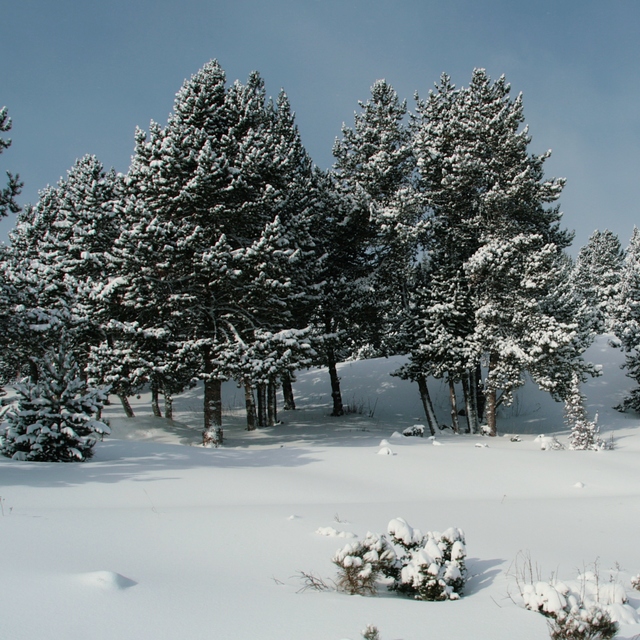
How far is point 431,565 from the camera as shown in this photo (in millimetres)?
3936

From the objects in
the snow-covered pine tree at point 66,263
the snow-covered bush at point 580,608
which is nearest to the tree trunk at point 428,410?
the snow-covered pine tree at point 66,263

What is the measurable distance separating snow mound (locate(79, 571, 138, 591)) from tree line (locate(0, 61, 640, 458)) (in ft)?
26.4

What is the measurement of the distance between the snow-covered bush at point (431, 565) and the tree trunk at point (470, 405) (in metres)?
17.2

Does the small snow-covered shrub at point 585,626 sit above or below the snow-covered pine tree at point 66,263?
below

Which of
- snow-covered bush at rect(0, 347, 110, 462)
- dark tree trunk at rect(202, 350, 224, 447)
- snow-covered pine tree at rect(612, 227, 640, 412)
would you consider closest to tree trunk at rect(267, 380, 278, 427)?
dark tree trunk at rect(202, 350, 224, 447)

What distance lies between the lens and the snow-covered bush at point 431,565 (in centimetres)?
393

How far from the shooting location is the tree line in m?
14.4

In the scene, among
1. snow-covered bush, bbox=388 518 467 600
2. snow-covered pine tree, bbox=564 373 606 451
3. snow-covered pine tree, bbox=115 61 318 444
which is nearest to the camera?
snow-covered bush, bbox=388 518 467 600

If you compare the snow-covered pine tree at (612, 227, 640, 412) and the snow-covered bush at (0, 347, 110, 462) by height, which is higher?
the snow-covered pine tree at (612, 227, 640, 412)

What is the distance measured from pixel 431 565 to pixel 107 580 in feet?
7.77

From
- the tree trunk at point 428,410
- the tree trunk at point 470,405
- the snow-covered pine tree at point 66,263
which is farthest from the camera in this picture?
the tree trunk at point 470,405

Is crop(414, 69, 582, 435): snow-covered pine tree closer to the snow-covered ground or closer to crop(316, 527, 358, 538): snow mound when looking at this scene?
the snow-covered ground

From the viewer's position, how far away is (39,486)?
6.91 m

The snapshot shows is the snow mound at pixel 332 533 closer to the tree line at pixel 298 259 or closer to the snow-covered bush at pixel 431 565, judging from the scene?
the snow-covered bush at pixel 431 565
